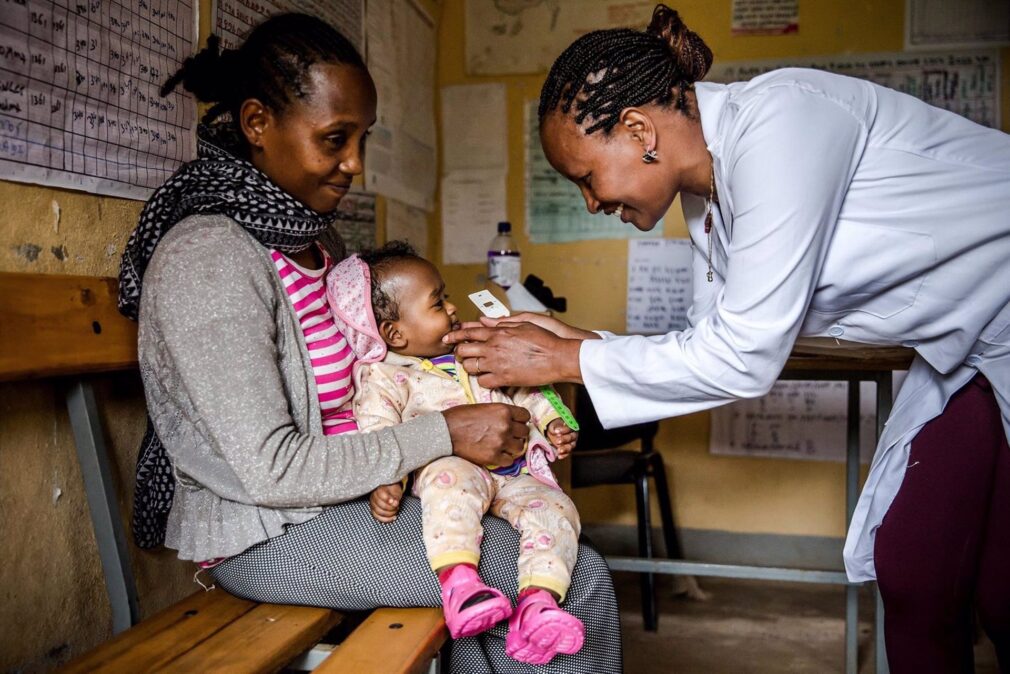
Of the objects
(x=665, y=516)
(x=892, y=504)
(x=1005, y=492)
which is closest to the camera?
(x=1005, y=492)

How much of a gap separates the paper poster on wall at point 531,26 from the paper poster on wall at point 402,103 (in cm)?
22

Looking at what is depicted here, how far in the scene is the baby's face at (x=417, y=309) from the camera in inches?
64.6

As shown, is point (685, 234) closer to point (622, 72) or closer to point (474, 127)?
point (474, 127)

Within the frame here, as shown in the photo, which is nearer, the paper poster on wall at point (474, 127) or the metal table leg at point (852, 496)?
the metal table leg at point (852, 496)

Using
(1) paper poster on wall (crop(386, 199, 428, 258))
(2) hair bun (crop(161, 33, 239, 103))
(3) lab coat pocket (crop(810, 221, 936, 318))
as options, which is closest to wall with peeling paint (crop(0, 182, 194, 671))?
(2) hair bun (crop(161, 33, 239, 103))

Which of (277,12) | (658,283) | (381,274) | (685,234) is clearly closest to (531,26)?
(685,234)

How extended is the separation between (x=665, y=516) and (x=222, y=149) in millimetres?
2392

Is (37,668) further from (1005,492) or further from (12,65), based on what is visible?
(1005,492)

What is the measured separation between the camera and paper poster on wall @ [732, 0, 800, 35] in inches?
129

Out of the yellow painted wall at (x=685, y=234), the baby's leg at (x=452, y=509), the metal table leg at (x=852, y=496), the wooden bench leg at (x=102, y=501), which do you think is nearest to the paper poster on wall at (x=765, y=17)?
the yellow painted wall at (x=685, y=234)

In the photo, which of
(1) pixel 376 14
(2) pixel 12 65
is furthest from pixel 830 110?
(1) pixel 376 14

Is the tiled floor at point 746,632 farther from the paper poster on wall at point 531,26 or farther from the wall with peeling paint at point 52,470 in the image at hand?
the paper poster on wall at point 531,26

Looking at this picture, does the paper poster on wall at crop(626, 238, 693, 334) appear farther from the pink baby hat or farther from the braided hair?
the braided hair

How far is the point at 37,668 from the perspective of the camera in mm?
1394
